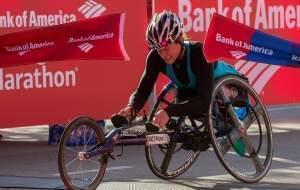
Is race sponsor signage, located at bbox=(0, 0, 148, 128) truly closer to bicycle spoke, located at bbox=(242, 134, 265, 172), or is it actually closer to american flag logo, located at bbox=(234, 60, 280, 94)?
american flag logo, located at bbox=(234, 60, 280, 94)

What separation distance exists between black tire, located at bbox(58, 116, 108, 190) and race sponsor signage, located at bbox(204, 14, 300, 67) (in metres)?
1.26

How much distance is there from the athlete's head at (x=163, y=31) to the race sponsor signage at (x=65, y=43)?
189 centimetres

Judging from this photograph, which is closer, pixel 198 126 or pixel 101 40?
pixel 198 126

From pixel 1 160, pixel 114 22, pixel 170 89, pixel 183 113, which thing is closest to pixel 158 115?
pixel 183 113

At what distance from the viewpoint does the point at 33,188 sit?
7.29m

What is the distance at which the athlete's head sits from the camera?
6.65 meters

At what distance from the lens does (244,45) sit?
811 centimetres

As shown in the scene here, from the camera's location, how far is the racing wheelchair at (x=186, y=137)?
6.66 m

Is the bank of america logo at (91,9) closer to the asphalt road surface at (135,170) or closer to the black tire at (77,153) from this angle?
the asphalt road surface at (135,170)

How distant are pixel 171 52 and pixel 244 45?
1591 mm

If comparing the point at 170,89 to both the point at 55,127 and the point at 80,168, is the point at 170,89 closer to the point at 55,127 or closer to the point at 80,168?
the point at 80,168

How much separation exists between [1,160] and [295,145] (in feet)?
11.0

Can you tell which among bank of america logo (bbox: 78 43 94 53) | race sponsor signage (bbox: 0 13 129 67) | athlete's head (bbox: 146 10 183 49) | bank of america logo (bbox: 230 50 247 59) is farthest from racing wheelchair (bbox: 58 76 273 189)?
bank of america logo (bbox: 78 43 94 53)

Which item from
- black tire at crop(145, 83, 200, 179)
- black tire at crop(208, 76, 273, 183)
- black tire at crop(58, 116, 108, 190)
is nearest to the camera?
black tire at crop(58, 116, 108, 190)
